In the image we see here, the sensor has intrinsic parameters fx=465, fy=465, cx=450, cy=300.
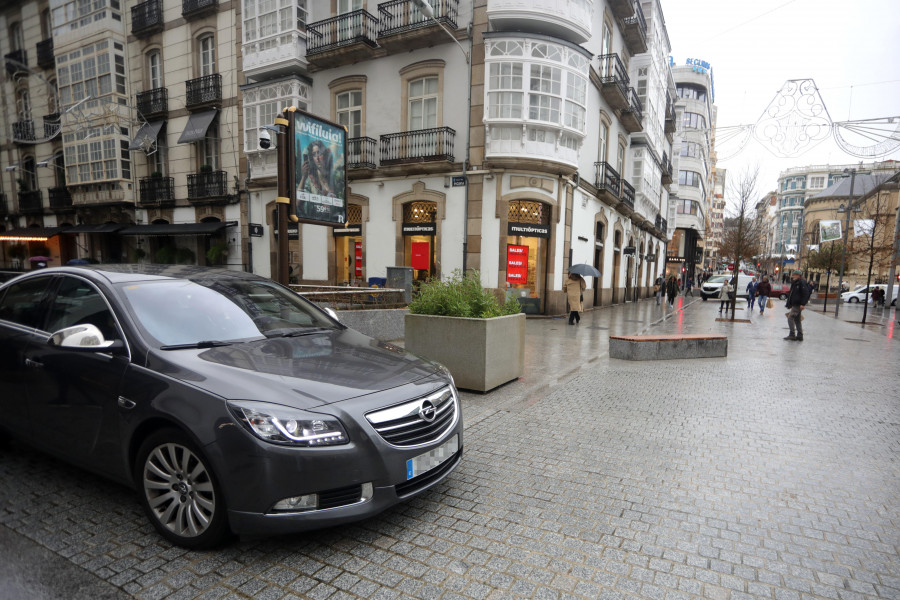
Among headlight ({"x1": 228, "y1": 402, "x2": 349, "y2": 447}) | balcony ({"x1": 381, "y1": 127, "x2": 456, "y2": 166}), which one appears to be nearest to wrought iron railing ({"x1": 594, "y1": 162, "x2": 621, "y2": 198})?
balcony ({"x1": 381, "y1": 127, "x2": 456, "y2": 166})

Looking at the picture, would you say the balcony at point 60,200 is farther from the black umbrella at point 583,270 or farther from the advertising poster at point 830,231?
the advertising poster at point 830,231

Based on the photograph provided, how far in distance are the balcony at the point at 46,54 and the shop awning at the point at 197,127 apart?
12923mm

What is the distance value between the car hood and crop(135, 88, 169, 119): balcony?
2444cm

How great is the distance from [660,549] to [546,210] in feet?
48.0

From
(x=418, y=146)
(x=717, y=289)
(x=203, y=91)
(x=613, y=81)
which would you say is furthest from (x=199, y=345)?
(x=717, y=289)

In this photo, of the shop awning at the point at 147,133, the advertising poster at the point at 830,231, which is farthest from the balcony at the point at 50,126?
the advertising poster at the point at 830,231

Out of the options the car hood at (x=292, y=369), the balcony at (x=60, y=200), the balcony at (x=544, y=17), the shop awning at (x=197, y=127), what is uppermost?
the balcony at (x=544, y=17)

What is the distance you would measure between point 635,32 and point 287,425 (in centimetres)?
2491

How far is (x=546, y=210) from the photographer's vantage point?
16.5 m

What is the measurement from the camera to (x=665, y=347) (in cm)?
898

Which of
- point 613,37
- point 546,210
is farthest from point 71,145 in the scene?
point 613,37

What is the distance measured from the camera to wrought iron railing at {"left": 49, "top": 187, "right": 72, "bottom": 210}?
26.2m

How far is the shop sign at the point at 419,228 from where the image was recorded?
16.8 m

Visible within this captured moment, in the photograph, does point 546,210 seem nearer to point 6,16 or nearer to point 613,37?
point 613,37
